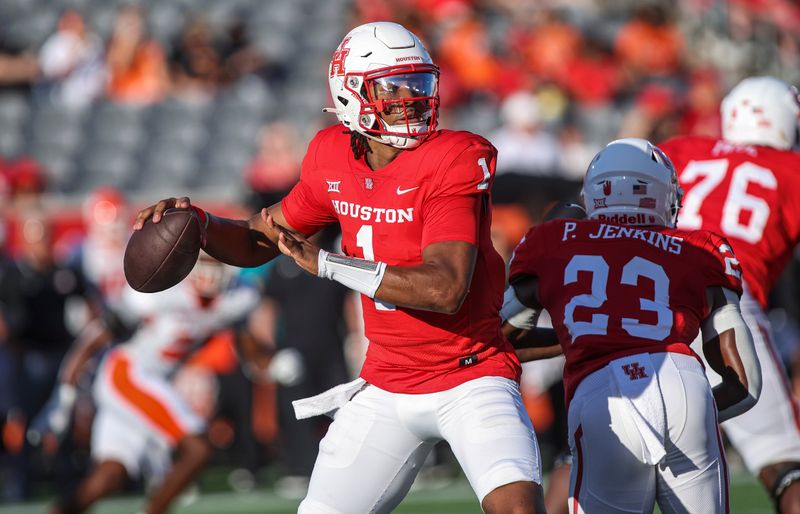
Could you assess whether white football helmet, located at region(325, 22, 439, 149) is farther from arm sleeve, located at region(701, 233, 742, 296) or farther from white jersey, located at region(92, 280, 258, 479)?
white jersey, located at region(92, 280, 258, 479)

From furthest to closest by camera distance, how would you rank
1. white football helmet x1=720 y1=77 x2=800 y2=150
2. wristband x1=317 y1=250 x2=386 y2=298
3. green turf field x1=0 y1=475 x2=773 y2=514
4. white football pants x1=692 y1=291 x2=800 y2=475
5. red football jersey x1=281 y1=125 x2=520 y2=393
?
green turf field x1=0 y1=475 x2=773 y2=514 < white football helmet x1=720 y1=77 x2=800 y2=150 < white football pants x1=692 y1=291 x2=800 y2=475 < red football jersey x1=281 y1=125 x2=520 y2=393 < wristband x1=317 y1=250 x2=386 y2=298

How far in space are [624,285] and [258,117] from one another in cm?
895

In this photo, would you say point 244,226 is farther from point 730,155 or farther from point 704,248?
point 730,155

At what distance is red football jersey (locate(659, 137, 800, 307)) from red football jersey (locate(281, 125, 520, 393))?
4.47 ft

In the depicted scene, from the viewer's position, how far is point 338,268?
3627mm

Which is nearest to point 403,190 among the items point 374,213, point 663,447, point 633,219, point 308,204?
point 374,213

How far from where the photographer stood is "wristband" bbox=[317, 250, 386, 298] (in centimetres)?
362

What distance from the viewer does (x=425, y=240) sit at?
3711 millimetres

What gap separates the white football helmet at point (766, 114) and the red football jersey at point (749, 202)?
97 mm

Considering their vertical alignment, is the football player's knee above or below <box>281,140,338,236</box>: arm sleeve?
below

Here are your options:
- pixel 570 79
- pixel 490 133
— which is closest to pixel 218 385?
pixel 490 133

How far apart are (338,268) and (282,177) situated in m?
7.08

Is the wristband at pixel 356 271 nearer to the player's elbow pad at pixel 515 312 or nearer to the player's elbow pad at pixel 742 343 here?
the player's elbow pad at pixel 515 312

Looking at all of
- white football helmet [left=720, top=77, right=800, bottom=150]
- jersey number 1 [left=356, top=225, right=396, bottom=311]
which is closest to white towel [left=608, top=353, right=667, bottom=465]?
jersey number 1 [left=356, top=225, right=396, bottom=311]
